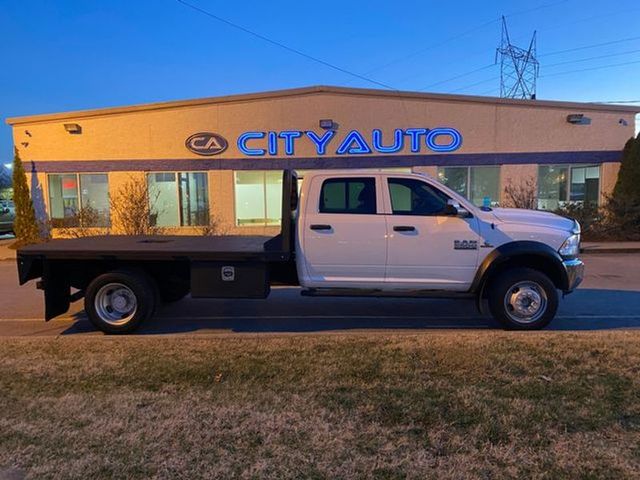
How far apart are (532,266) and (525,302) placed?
1.62 feet

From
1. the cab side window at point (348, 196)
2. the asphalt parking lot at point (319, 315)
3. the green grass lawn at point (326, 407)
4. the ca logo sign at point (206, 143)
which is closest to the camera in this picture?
the green grass lawn at point (326, 407)

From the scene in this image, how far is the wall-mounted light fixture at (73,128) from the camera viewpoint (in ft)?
60.5

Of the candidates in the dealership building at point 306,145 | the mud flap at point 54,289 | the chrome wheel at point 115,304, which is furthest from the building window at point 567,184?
the mud flap at point 54,289

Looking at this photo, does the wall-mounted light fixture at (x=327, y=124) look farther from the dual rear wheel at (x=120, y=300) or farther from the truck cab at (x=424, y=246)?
the dual rear wheel at (x=120, y=300)

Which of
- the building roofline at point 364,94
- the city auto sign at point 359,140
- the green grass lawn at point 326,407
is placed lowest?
the green grass lawn at point 326,407

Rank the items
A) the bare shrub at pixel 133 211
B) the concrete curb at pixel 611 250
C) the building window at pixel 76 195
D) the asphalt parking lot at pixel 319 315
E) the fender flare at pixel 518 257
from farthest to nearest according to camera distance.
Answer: the building window at pixel 76 195 → the bare shrub at pixel 133 211 → the concrete curb at pixel 611 250 → the asphalt parking lot at pixel 319 315 → the fender flare at pixel 518 257

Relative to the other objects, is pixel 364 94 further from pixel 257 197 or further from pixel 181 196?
pixel 181 196

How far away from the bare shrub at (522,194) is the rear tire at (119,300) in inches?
574

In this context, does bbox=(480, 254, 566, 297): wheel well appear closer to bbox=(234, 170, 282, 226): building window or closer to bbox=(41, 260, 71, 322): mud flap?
bbox=(41, 260, 71, 322): mud flap

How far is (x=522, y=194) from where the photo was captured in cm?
1795

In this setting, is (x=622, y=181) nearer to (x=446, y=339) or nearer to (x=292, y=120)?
(x=292, y=120)

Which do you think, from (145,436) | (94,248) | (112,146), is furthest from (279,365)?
(112,146)

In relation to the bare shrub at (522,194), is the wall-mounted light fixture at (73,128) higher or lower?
higher

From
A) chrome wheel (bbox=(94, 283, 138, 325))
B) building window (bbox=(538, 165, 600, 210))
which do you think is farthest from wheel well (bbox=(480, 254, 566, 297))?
building window (bbox=(538, 165, 600, 210))
